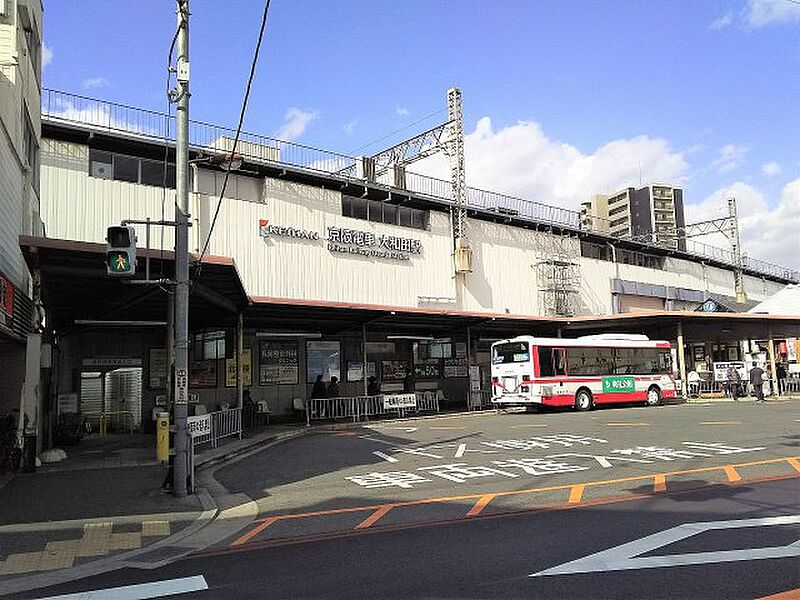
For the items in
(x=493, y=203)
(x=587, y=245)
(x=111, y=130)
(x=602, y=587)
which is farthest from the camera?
(x=587, y=245)

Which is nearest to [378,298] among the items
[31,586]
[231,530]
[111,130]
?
[111,130]

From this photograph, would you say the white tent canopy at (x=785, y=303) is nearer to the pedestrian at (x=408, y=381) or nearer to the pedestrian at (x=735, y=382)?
the pedestrian at (x=735, y=382)

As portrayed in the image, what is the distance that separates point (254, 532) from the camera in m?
8.48

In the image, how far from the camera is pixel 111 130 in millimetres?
23297

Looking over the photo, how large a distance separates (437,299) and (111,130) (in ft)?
54.2

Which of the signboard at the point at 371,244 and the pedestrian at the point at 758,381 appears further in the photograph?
the pedestrian at the point at 758,381

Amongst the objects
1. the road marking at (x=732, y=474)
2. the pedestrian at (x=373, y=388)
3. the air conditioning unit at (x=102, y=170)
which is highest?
the air conditioning unit at (x=102, y=170)

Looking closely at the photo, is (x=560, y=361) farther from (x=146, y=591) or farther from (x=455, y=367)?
(x=146, y=591)

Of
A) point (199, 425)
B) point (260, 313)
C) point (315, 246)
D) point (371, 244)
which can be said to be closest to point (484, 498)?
point (199, 425)

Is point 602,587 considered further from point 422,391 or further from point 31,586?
point 422,391

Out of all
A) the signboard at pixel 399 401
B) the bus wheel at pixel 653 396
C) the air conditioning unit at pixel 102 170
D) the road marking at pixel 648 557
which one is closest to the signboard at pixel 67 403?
the air conditioning unit at pixel 102 170

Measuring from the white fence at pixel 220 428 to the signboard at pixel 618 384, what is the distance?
16685 mm

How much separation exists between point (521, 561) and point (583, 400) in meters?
22.4

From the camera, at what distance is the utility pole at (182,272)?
36.1 feet
